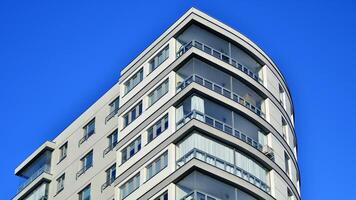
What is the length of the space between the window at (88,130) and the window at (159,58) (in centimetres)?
968

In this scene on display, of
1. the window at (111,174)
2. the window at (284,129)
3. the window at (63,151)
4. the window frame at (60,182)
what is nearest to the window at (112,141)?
the window at (111,174)

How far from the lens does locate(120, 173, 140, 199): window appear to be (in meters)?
66.6

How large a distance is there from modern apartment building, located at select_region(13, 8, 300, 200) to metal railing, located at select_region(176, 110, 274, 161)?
0.31ft

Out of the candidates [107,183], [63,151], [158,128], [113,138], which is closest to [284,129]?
[158,128]

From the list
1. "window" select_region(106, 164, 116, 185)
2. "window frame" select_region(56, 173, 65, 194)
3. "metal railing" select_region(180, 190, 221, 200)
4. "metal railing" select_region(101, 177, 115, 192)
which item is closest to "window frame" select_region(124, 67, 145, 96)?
"window" select_region(106, 164, 116, 185)

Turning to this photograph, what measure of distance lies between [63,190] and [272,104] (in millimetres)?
20632

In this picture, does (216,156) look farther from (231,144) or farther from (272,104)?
(272,104)

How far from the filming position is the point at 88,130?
78500mm

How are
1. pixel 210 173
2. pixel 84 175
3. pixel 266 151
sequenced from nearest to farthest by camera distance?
pixel 210 173
pixel 266 151
pixel 84 175

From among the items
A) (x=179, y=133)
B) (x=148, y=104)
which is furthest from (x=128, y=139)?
(x=179, y=133)

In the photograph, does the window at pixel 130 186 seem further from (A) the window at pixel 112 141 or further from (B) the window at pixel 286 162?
(B) the window at pixel 286 162

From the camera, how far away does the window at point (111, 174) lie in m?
71.4

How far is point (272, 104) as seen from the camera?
70875 millimetres

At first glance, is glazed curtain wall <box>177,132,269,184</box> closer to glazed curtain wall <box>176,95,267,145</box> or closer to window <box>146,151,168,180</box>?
window <box>146,151,168,180</box>
